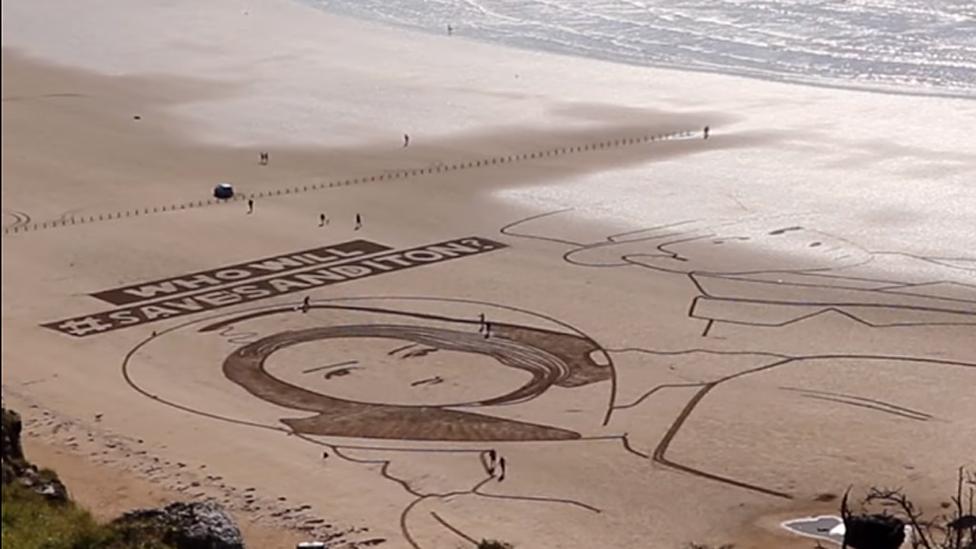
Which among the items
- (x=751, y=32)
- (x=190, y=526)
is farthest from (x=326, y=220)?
(x=751, y=32)

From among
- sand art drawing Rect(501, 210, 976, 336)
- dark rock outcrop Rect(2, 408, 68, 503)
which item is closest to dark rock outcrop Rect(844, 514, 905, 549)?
dark rock outcrop Rect(2, 408, 68, 503)

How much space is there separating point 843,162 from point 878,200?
14.4 ft

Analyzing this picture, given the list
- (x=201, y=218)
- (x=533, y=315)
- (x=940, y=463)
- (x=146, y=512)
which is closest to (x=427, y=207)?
(x=201, y=218)

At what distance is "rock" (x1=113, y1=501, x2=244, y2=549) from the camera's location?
17.9 meters

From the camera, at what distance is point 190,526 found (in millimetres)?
18203

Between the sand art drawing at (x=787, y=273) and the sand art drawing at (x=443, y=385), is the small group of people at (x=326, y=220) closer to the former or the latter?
the sand art drawing at (x=787, y=273)

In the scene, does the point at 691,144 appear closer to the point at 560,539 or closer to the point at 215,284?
the point at 215,284

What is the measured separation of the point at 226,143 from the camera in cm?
5597

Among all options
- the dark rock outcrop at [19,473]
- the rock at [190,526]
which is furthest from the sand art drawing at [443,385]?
the rock at [190,526]

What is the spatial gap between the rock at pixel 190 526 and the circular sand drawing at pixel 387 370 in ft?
41.5

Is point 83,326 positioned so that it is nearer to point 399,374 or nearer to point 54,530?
point 399,374

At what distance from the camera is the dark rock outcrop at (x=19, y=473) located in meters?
20.5

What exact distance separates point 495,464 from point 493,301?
378 inches

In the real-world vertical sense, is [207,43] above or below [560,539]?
above
